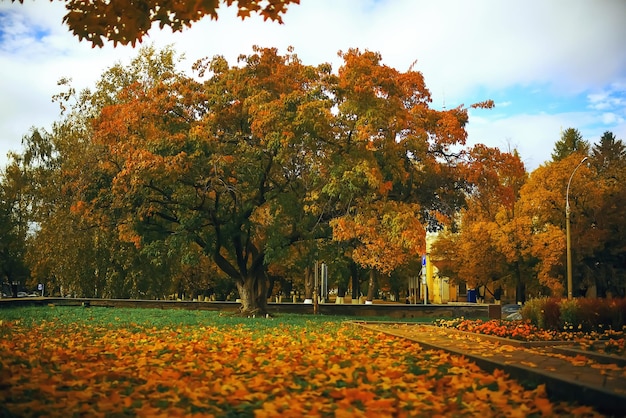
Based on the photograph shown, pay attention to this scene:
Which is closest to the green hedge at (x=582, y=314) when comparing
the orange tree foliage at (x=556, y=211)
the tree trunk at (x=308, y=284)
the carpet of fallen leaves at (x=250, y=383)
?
the carpet of fallen leaves at (x=250, y=383)

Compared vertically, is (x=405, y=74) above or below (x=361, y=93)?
above

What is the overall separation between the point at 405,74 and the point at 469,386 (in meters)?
20.2

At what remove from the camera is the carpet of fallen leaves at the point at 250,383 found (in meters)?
6.12

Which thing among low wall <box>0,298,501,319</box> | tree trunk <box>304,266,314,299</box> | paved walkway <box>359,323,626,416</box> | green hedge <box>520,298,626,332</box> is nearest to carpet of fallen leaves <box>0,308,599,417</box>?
paved walkway <box>359,323,626,416</box>

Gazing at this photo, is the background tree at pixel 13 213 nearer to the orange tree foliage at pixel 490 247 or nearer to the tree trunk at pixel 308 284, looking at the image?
the tree trunk at pixel 308 284

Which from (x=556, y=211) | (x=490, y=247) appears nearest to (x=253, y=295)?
(x=490, y=247)

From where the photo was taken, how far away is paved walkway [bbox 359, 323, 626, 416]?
618 cm

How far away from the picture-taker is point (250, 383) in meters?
7.42

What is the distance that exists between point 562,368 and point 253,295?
1954 centimetres

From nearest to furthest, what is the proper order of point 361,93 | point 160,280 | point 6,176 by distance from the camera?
point 361,93
point 160,280
point 6,176

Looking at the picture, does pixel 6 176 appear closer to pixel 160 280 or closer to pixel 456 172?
pixel 160 280

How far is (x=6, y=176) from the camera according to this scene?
53.5 metres

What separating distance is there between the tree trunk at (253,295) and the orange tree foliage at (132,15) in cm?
1923

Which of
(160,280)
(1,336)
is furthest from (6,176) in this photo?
(1,336)
